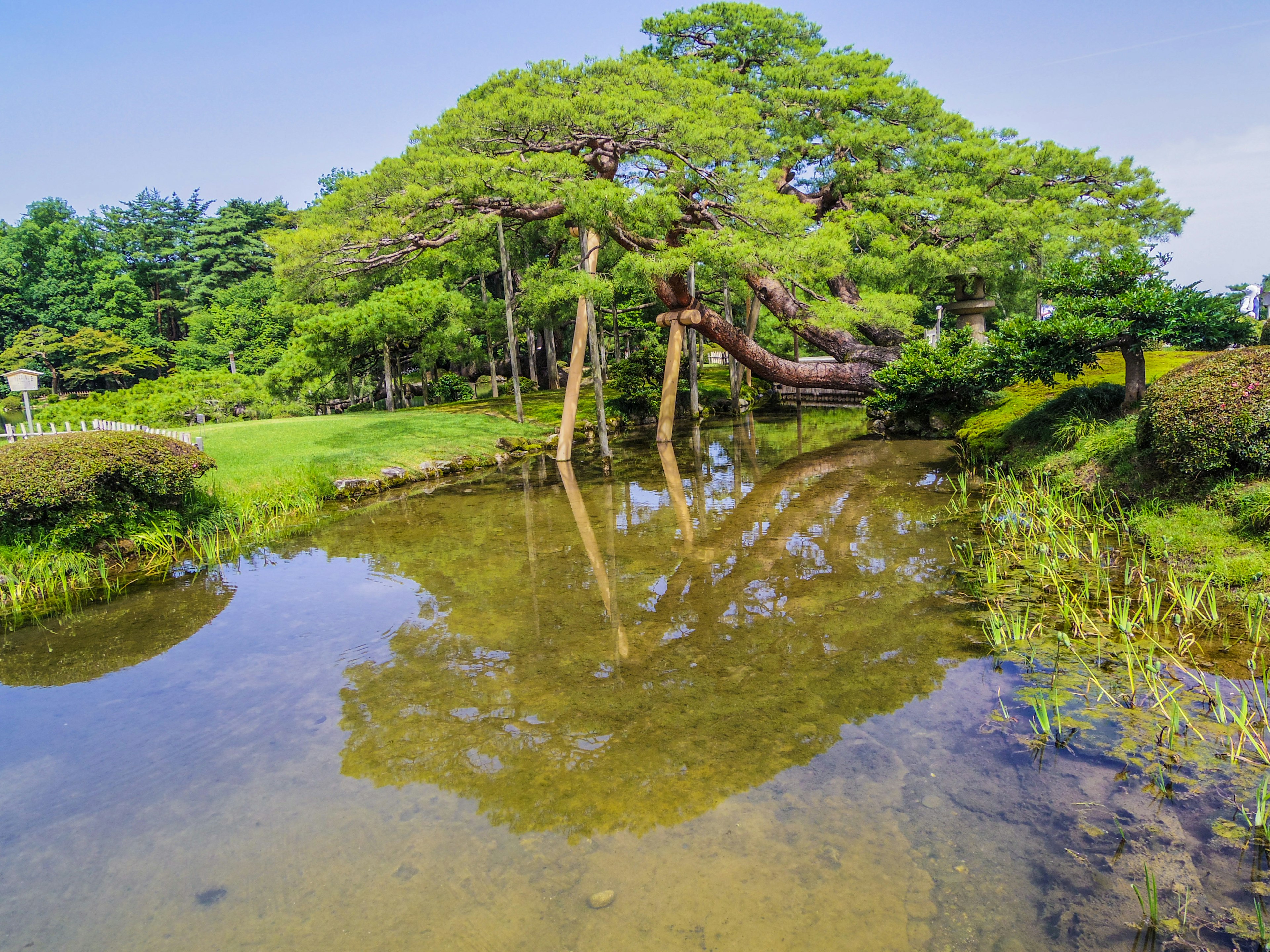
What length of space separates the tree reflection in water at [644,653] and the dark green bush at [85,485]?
310cm

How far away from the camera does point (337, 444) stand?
50.9 ft

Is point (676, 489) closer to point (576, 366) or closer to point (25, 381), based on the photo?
point (576, 366)

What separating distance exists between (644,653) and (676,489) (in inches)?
272

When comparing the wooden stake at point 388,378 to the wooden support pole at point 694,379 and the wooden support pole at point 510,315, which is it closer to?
the wooden support pole at point 510,315

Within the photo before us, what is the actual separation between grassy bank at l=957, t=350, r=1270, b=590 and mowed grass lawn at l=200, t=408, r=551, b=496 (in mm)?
11259

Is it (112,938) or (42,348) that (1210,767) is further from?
(42,348)

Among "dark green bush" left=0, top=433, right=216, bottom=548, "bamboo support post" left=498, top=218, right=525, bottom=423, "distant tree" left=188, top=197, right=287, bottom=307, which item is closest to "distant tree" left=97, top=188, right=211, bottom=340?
"distant tree" left=188, top=197, right=287, bottom=307

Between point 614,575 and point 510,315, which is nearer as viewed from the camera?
point 614,575

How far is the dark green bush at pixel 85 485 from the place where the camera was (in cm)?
788

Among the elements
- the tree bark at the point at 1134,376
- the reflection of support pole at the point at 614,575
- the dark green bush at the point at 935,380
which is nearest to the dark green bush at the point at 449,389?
the dark green bush at the point at 935,380

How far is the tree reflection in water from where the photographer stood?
3.88 meters

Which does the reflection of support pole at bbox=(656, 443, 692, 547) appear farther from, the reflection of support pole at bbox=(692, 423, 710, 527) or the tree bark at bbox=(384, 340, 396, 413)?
the tree bark at bbox=(384, 340, 396, 413)

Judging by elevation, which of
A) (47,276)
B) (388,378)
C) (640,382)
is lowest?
(640,382)

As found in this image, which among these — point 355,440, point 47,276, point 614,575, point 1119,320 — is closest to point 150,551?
point 614,575
